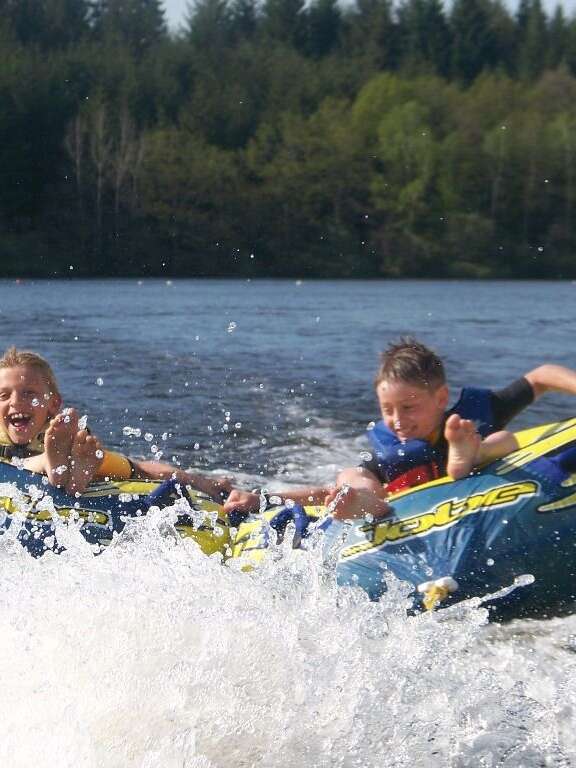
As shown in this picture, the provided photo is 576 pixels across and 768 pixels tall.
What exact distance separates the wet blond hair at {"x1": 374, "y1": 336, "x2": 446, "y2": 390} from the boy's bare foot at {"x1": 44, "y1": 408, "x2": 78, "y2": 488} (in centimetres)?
102

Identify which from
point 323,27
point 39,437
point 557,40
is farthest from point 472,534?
point 323,27

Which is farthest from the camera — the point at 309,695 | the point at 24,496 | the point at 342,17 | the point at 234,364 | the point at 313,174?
the point at 342,17

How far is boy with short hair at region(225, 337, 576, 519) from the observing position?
151 inches

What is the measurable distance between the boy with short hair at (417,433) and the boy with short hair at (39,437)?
0.77 metres

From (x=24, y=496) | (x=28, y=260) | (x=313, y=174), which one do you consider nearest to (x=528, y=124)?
(x=313, y=174)

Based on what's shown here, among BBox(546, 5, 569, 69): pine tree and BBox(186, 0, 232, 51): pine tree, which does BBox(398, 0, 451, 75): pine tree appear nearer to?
BBox(546, 5, 569, 69): pine tree

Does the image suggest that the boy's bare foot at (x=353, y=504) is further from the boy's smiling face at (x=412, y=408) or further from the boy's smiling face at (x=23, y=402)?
the boy's smiling face at (x=23, y=402)

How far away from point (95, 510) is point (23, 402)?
513 millimetres

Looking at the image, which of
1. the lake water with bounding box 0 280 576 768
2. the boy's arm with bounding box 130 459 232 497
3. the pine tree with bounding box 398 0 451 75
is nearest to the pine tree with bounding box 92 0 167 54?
the pine tree with bounding box 398 0 451 75

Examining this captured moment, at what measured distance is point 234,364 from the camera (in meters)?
11.8

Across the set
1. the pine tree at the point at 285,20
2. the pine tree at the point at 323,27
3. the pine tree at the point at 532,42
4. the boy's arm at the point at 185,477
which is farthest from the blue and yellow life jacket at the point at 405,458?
the pine tree at the point at 323,27

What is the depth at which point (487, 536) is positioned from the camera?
3.77 metres

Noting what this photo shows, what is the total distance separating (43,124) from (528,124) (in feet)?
50.2

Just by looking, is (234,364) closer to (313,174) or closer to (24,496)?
(24,496)
